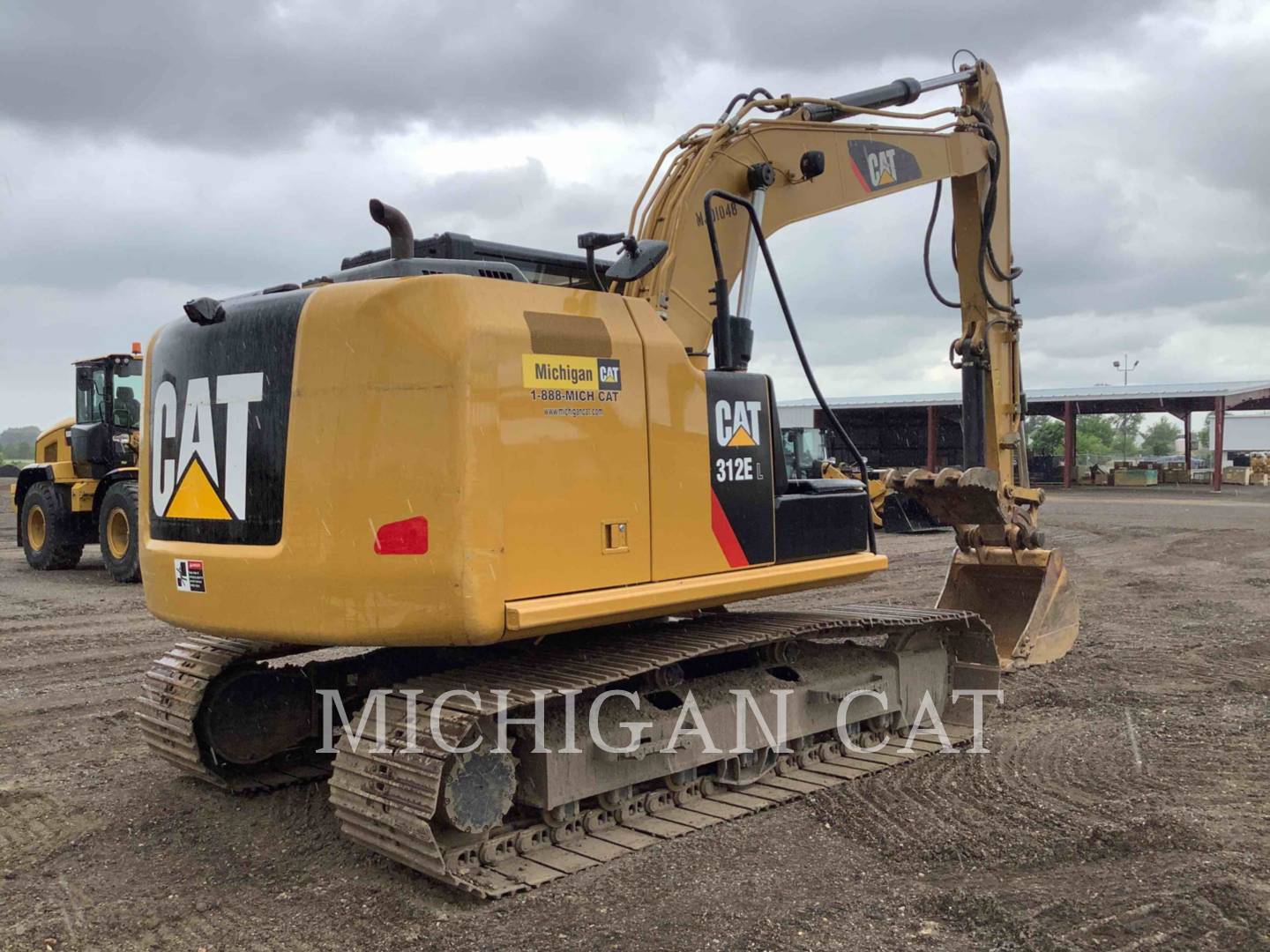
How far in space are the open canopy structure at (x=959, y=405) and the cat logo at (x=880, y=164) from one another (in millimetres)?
30307

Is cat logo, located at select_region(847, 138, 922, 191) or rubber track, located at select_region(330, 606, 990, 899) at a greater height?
cat logo, located at select_region(847, 138, 922, 191)

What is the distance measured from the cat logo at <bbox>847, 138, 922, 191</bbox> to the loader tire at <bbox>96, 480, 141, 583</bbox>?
10.1m

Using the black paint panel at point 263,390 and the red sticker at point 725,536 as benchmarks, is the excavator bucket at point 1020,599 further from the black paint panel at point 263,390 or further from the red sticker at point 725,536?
the black paint panel at point 263,390

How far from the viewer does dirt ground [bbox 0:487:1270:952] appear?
158 inches

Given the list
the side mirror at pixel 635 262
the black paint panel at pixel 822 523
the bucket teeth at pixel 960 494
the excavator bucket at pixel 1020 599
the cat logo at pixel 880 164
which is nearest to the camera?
the side mirror at pixel 635 262

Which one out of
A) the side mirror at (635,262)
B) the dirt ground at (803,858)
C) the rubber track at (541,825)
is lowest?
the dirt ground at (803,858)

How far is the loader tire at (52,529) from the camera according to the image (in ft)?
51.3

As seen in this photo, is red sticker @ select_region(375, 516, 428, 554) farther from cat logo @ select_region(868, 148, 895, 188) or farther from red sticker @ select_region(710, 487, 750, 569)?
cat logo @ select_region(868, 148, 895, 188)

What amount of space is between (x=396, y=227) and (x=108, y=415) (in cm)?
1238

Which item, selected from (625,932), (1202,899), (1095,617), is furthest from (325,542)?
(1095,617)

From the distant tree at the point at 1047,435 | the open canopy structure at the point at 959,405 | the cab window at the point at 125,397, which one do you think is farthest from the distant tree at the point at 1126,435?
the cab window at the point at 125,397

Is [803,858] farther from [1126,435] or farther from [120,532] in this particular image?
[1126,435]

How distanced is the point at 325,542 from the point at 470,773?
3.43ft

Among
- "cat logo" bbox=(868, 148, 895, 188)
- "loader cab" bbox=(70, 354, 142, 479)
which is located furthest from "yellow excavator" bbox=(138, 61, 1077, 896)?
"loader cab" bbox=(70, 354, 142, 479)
